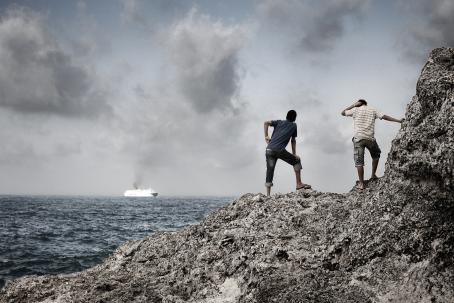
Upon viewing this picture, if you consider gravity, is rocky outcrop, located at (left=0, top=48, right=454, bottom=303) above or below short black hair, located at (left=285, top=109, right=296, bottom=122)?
below

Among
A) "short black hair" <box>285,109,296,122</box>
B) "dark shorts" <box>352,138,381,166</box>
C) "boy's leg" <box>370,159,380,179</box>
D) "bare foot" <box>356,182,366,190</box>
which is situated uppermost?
"short black hair" <box>285,109,296,122</box>

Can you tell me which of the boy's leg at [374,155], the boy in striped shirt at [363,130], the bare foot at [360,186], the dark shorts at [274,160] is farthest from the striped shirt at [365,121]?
the dark shorts at [274,160]

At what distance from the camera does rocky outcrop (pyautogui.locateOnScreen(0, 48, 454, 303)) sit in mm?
5047

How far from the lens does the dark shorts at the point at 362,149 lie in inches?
331

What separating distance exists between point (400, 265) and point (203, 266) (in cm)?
347

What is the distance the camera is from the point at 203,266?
6809mm

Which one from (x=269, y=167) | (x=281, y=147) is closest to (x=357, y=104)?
(x=281, y=147)

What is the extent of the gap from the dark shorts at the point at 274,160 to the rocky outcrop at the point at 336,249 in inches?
68.5

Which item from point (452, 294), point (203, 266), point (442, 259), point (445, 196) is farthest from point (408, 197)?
point (203, 266)

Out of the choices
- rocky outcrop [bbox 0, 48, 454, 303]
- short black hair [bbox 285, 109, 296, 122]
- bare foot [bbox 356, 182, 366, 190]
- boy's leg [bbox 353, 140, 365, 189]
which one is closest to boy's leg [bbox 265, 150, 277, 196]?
short black hair [bbox 285, 109, 296, 122]

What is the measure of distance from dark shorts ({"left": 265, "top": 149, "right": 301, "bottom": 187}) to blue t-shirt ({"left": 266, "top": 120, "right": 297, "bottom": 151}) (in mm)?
150

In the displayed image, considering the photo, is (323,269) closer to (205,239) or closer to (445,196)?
(445,196)

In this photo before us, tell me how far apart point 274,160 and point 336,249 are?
165 inches

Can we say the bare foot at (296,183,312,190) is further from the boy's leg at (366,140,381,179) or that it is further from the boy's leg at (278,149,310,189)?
the boy's leg at (366,140,381,179)
